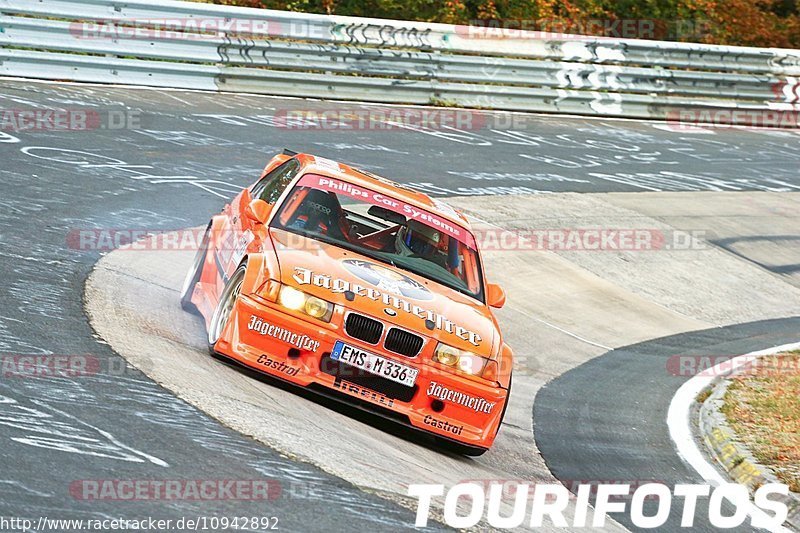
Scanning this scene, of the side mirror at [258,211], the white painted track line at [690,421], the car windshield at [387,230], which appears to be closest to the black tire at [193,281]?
the side mirror at [258,211]

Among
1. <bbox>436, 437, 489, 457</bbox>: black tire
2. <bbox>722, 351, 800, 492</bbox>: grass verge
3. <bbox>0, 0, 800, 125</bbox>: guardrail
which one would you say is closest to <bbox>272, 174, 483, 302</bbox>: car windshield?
<bbox>436, 437, 489, 457</bbox>: black tire

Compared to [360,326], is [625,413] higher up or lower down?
lower down

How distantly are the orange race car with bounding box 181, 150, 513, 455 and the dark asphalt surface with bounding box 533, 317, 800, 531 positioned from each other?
0.90m

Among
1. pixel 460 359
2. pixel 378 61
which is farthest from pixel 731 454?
pixel 378 61

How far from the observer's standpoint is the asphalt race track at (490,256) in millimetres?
5629

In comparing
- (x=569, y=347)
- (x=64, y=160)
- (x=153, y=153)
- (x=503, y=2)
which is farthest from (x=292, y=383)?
(x=503, y=2)

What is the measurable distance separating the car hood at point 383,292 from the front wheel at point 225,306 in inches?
12.7

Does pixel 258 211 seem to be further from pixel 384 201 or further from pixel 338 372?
pixel 338 372

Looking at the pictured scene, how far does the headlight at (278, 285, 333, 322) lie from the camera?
724 centimetres

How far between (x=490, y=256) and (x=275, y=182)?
513 centimetres

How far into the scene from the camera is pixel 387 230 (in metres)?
8.73

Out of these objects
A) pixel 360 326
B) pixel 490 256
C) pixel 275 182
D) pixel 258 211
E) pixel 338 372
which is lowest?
pixel 490 256

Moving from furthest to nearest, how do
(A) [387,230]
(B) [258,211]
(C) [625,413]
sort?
(C) [625,413]
(A) [387,230]
(B) [258,211]

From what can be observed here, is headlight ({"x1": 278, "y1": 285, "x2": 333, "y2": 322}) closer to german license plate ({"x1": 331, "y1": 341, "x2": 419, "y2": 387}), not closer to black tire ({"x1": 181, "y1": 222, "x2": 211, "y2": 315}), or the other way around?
german license plate ({"x1": 331, "y1": 341, "x2": 419, "y2": 387})
